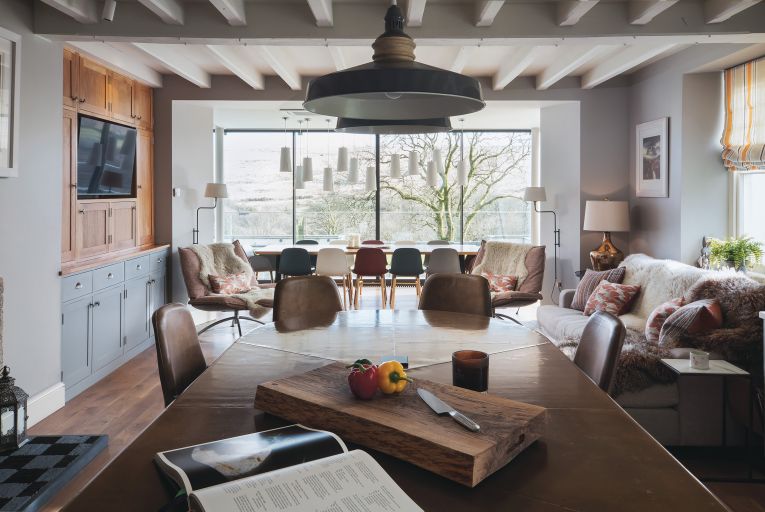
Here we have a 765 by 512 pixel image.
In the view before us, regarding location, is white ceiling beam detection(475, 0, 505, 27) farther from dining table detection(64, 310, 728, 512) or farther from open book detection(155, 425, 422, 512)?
open book detection(155, 425, 422, 512)

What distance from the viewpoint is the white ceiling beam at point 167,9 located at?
11.9 feet

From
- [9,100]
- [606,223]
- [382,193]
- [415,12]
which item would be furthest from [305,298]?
[382,193]

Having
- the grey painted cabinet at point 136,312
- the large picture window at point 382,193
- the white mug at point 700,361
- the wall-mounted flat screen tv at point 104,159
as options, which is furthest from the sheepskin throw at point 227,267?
the white mug at point 700,361

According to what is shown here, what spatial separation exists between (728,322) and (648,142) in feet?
9.47

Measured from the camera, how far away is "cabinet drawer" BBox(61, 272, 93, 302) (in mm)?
4171

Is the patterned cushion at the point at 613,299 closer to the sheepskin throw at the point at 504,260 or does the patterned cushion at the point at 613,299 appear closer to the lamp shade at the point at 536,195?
the sheepskin throw at the point at 504,260

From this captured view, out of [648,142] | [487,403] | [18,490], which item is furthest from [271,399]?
[648,142]

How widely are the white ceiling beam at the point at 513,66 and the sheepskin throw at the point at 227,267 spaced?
307 centimetres

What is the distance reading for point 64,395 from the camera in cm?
418

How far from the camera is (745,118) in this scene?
16.0 feet

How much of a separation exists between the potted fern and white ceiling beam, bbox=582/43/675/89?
1.58 meters

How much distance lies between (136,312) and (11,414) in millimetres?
2159

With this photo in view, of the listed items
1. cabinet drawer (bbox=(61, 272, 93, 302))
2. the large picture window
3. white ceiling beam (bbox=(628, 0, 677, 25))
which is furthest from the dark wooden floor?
the large picture window

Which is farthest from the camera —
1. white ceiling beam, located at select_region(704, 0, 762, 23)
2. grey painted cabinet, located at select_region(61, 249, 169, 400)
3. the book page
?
grey painted cabinet, located at select_region(61, 249, 169, 400)
